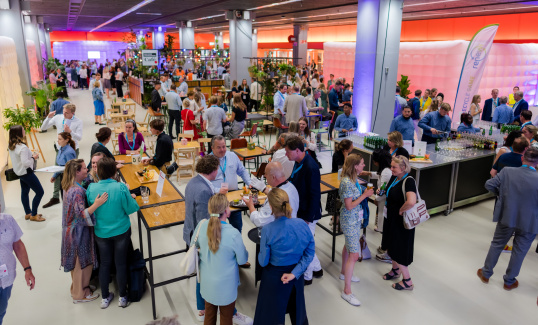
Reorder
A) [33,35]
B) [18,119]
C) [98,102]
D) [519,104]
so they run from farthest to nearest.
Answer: [33,35] → [98,102] → [519,104] → [18,119]

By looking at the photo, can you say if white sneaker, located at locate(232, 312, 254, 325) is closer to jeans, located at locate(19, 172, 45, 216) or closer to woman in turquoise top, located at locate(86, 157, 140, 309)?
woman in turquoise top, located at locate(86, 157, 140, 309)

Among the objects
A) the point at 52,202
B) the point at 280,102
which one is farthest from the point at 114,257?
the point at 280,102

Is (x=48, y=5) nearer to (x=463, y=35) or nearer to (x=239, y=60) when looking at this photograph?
(x=239, y=60)

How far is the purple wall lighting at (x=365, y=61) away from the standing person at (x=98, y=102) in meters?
7.31

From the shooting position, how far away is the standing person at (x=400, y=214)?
12.0ft

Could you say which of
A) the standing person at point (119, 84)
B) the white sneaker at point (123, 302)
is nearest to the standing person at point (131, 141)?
the white sneaker at point (123, 302)

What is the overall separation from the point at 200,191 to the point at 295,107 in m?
6.12

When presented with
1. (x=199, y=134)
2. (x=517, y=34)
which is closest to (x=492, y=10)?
(x=517, y=34)

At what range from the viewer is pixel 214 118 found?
A: 7.71 m

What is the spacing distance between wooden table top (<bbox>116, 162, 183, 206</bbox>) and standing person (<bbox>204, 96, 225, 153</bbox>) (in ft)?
9.19

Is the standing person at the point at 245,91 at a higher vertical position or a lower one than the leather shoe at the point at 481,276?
higher

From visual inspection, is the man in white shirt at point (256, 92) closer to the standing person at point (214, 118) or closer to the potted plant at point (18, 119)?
the standing person at point (214, 118)

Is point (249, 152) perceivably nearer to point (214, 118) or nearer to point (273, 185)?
point (214, 118)

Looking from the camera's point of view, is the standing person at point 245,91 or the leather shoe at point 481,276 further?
the standing person at point 245,91
